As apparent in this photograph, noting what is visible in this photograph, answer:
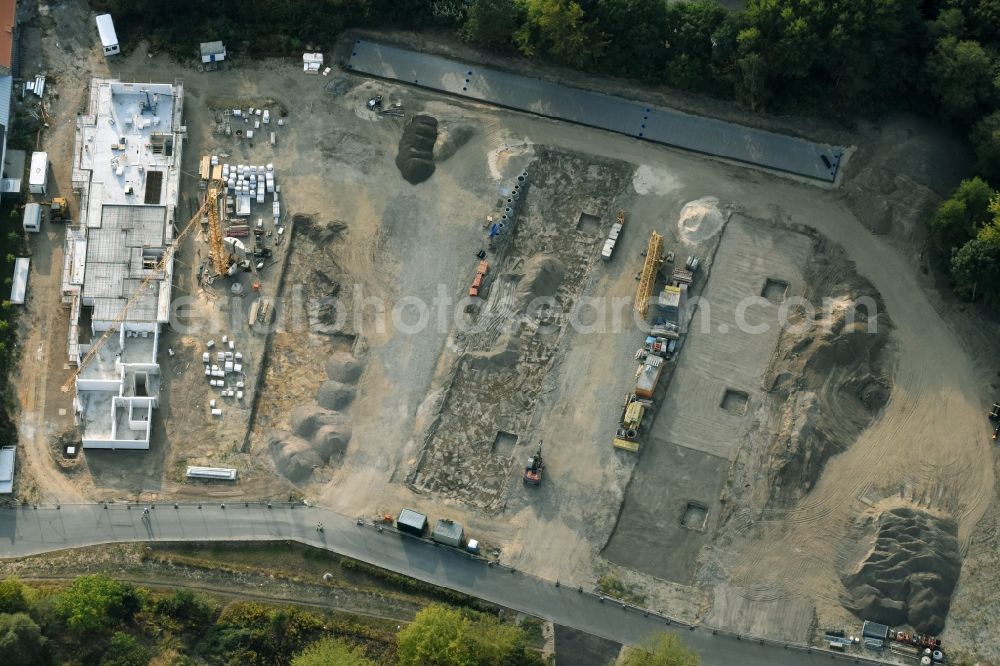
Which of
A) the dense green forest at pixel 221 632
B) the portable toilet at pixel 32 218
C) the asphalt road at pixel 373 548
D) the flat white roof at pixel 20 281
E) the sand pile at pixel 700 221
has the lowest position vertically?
the dense green forest at pixel 221 632

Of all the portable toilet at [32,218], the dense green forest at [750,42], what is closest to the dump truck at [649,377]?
the dense green forest at [750,42]

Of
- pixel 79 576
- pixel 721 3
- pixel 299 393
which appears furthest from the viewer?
pixel 721 3

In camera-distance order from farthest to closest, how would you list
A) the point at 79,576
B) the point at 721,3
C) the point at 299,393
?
the point at 721,3 → the point at 299,393 → the point at 79,576

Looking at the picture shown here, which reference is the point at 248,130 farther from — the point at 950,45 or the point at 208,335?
the point at 950,45

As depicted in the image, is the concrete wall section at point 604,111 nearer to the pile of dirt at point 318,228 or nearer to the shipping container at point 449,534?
the pile of dirt at point 318,228

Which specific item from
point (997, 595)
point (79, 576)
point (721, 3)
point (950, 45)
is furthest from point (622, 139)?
point (79, 576)

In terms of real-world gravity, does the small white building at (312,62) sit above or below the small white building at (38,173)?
above

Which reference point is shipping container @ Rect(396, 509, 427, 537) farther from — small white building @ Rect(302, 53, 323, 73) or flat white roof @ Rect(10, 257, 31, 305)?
small white building @ Rect(302, 53, 323, 73)
